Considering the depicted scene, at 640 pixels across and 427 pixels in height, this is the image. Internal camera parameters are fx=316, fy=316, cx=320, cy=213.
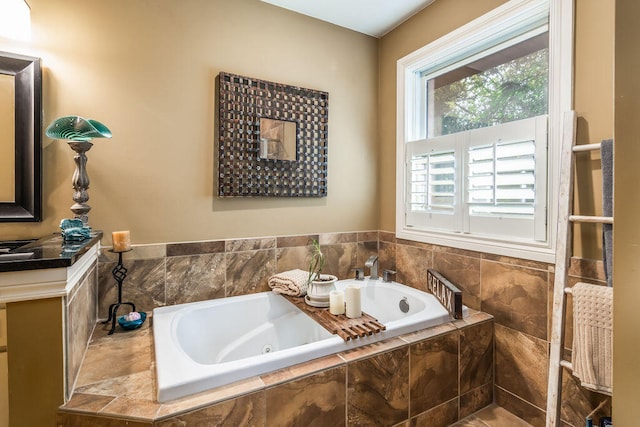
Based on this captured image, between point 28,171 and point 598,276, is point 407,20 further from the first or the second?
point 28,171

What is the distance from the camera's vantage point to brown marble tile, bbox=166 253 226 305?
1950 millimetres

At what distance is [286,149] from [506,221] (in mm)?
1473

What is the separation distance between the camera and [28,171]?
62.5 inches

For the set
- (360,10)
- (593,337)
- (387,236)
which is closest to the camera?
(593,337)

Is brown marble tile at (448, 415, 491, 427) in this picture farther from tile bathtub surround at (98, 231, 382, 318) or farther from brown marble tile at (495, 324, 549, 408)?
tile bathtub surround at (98, 231, 382, 318)

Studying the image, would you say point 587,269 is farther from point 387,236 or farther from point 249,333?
point 249,333

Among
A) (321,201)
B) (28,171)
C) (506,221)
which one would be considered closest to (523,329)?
(506,221)

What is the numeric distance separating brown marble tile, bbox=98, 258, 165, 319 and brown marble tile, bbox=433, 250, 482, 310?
5.96ft

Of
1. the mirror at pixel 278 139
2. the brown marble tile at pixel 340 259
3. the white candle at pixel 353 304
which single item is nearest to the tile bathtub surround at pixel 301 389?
the white candle at pixel 353 304

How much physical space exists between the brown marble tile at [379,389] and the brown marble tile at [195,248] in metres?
1.18

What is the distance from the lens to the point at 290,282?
2.08m

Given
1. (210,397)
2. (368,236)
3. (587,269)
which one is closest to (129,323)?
(210,397)

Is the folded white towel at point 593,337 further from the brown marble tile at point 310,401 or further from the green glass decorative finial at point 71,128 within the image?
the green glass decorative finial at point 71,128

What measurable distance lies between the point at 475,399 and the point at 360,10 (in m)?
2.62
